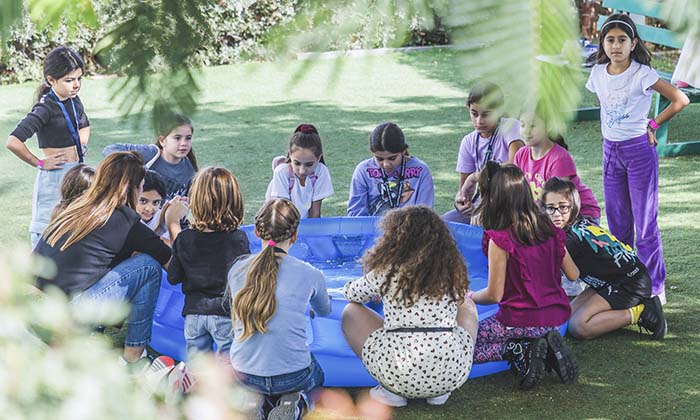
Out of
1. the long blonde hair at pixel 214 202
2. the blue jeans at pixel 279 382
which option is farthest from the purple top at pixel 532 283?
the long blonde hair at pixel 214 202

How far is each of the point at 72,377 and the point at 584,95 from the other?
62 centimetres

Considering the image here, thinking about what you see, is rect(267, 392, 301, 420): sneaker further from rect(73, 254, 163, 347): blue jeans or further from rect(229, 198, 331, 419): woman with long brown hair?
rect(73, 254, 163, 347): blue jeans

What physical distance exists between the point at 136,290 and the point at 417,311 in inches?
55.5

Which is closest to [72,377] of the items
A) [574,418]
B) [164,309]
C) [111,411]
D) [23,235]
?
[111,411]

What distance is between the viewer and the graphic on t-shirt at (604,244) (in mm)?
4480

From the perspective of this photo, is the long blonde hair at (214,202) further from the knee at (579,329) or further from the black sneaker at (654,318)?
the black sneaker at (654,318)

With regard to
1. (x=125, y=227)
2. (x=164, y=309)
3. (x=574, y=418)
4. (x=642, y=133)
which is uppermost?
(x=642, y=133)

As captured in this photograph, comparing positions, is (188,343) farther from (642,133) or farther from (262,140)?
(262,140)

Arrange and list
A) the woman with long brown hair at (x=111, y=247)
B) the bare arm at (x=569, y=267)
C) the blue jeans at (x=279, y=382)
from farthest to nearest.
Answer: the bare arm at (x=569, y=267) → the woman with long brown hair at (x=111, y=247) → the blue jeans at (x=279, y=382)

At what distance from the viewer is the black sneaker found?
14.8ft

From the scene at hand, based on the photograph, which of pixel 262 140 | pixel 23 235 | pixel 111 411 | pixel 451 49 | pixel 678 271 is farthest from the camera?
pixel 262 140

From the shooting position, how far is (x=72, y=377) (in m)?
0.99

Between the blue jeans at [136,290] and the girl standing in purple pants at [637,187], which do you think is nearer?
the blue jeans at [136,290]

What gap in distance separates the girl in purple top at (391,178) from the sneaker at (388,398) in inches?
78.6
